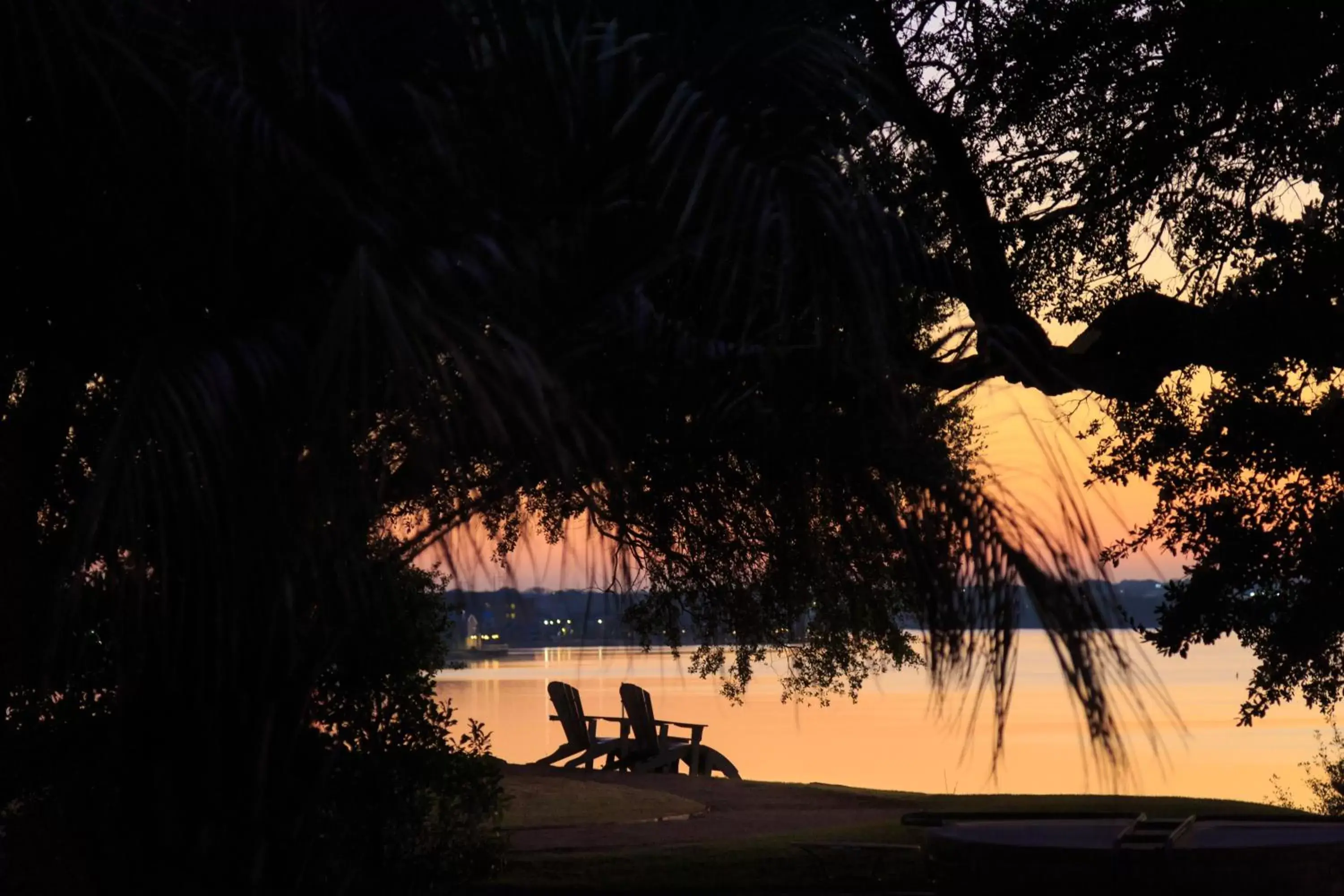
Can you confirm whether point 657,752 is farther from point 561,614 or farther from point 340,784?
point 561,614

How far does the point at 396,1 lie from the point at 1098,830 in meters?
Result: 3.80

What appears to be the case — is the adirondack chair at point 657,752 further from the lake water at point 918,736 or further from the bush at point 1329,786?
the bush at point 1329,786

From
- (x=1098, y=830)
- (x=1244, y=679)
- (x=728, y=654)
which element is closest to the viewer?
(x=1098, y=830)

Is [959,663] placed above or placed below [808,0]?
below

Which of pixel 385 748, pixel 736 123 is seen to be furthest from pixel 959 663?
pixel 385 748

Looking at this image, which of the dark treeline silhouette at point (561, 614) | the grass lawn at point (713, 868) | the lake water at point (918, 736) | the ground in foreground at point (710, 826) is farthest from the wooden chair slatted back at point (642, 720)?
the dark treeline silhouette at point (561, 614)

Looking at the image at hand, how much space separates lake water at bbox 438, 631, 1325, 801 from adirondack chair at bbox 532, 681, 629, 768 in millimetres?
585

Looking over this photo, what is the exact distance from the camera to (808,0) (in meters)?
4.80

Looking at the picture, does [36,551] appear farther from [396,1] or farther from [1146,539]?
[1146,539]

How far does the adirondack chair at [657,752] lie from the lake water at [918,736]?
2.58 feet

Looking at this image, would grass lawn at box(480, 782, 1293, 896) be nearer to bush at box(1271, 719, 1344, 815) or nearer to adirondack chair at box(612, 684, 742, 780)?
bush at box(1271, 719, 1344, 815)

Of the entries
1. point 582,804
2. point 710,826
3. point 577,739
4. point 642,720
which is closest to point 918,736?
point 577,739

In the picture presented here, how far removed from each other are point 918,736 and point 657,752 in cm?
2446

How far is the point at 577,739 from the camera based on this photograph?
55.6ft
